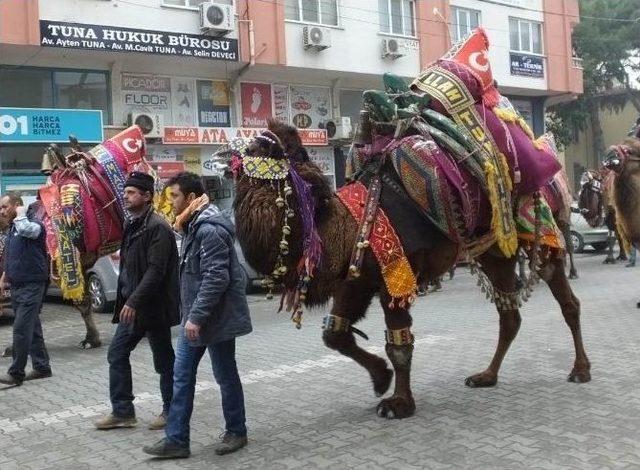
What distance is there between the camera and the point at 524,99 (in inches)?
1137

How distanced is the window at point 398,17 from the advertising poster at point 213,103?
216 inches

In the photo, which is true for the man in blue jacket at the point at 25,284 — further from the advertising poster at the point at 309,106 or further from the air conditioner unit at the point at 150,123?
the advertising poster at the point at 309,106

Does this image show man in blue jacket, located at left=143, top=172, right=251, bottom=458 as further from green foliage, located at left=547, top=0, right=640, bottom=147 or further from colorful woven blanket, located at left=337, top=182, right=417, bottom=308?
green foliage, located at left=547, top=0, right=640, bottom=147

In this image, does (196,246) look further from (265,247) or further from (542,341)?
(542,341)

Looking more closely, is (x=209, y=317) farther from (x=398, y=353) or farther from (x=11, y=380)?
(x=11, y=380)

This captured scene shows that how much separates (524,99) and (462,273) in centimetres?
1302

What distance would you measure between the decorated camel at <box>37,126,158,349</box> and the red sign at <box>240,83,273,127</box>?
12.3m

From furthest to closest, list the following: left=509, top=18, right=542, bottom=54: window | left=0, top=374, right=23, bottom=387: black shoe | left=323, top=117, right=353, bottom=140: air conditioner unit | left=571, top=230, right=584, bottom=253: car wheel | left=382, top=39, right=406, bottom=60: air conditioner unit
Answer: left=509, top=18, right=542, bottom=54: window, left=323, top=117, right=353, bottom=140: air conditioner unit, left=382, top=39, right=406, bottom=60: air conditioner unit, left=571, top=230, right=584, bottom=253: car wheel, left=0, top=374, right=23, bottom=387: black shoe

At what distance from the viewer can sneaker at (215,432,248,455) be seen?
4855 millimetres

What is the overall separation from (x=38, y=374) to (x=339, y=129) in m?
16.2

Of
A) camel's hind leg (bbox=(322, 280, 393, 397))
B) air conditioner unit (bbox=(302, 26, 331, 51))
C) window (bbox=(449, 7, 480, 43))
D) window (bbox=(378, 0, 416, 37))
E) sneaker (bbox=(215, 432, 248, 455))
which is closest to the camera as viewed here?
sneaker (bbox=(215, 432, 248, 455))

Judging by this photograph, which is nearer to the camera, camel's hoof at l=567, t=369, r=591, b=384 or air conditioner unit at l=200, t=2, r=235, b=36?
camel's hoof at l=567, t=369, r=591, b=384

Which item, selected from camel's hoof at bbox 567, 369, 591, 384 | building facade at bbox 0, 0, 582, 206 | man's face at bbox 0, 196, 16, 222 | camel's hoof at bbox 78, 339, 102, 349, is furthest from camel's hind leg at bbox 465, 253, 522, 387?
building facade at bbox 0, 0, 582, 206

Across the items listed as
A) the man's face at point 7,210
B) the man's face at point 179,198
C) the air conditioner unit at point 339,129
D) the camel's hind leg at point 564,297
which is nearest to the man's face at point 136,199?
the man's face at point 179,198
